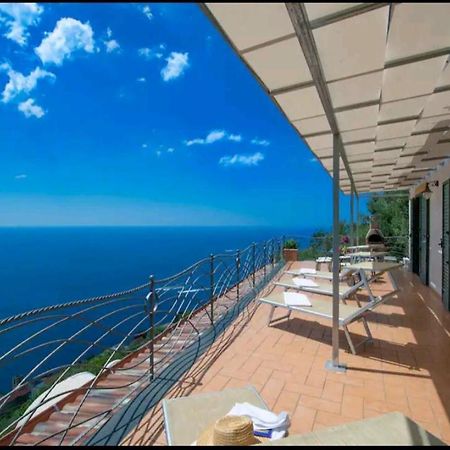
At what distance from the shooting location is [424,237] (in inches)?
262

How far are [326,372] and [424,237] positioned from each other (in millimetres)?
5225

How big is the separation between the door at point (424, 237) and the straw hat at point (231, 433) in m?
6.37

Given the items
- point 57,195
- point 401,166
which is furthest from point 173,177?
point 401,166

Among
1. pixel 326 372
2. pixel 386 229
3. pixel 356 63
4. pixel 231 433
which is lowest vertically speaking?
pixel 326 372

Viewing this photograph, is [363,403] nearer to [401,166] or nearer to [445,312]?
[445,312]

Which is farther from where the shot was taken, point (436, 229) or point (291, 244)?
point (291, 244)

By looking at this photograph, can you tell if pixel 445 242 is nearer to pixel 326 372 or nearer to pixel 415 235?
pixel 415 235

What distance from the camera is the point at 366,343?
11.3 ft

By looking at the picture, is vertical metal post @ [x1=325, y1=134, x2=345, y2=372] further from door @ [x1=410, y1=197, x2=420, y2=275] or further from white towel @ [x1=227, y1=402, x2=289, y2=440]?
door @ [x1=410, y1=197, x2=420, y2=275]

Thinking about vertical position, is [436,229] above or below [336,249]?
above

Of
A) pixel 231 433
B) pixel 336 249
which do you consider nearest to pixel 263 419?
pixel 231 433

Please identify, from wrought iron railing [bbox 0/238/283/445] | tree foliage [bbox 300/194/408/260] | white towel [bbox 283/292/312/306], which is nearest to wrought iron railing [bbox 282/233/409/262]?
tree foliage [bbox 300/194/408/260]

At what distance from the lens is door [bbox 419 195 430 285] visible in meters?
6.45

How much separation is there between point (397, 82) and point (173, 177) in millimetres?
91403
